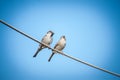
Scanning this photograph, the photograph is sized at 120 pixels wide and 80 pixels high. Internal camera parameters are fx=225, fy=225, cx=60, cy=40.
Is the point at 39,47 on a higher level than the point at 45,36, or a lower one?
lower

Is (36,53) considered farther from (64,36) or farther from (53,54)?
(64,36)

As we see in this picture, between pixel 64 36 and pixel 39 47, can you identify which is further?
pixel 64 36

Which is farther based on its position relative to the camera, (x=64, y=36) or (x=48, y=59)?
(x=64, y=36)

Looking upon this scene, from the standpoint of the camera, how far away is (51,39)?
33.4ft

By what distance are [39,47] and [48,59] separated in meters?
0.66

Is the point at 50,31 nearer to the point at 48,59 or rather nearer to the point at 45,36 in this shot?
the point at 45,36

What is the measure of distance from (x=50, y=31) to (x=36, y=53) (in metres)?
1.21

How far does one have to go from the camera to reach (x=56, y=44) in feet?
33.3

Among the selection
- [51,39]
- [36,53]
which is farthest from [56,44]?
[36,53]

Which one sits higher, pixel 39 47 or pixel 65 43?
pixel 65 43

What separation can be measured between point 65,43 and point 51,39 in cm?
67

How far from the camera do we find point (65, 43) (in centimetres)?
1027

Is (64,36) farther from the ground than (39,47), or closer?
farther from the ground

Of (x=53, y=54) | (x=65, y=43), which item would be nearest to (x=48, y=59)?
(x=53, y=54)
